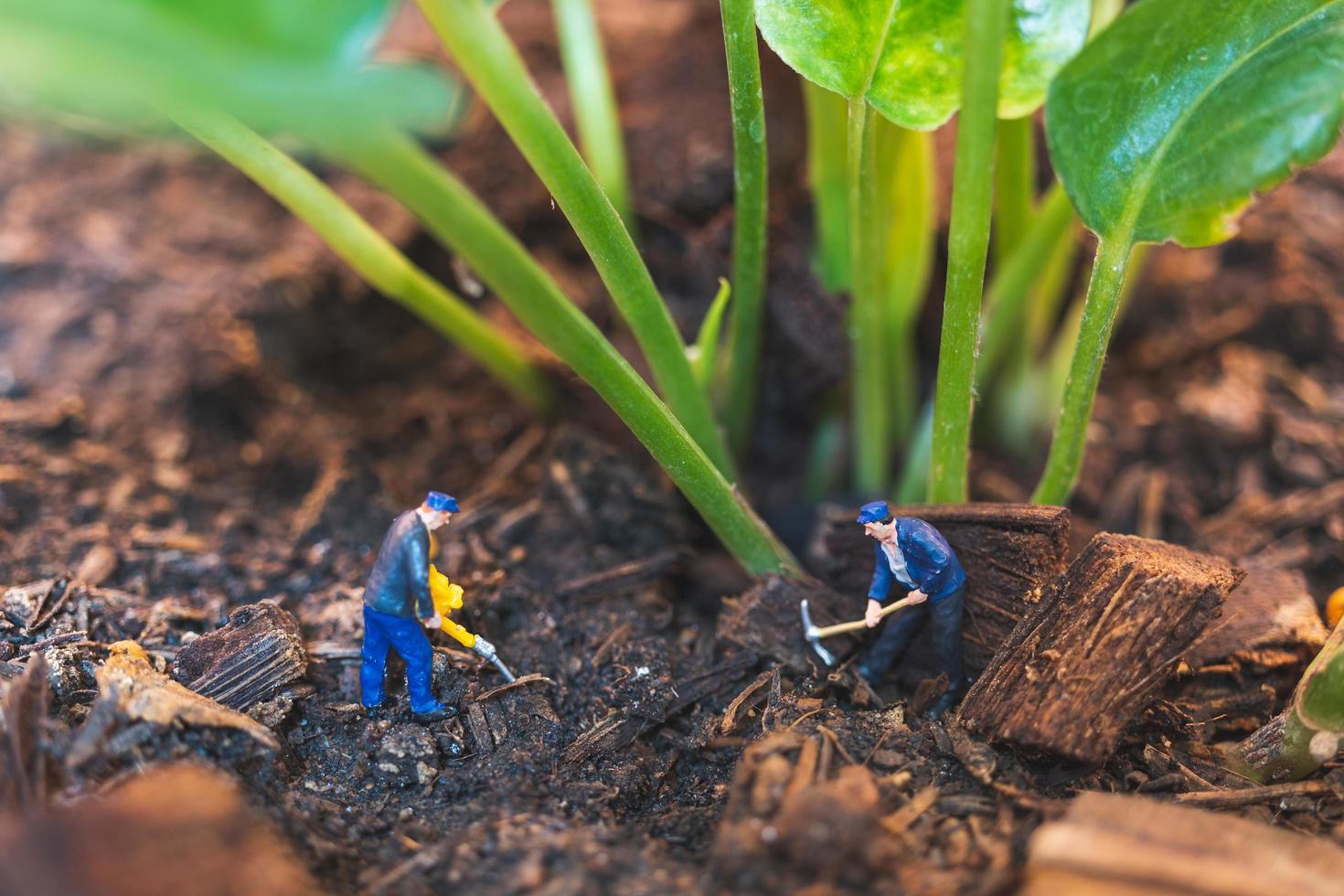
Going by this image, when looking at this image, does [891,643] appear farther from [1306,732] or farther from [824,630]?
[1306,732]

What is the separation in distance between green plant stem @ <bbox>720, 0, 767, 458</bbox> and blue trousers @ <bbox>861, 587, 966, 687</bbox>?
2.18 feet

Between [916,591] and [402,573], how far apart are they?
31.6 inches

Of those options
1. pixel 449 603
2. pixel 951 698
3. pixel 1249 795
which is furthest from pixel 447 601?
pixel 1249 795

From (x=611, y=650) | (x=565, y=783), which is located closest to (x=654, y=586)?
(x=611, y=650)

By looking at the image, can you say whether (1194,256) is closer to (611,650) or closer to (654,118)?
(654,118)

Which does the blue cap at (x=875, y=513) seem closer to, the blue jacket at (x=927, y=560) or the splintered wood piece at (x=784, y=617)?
the blue jacket at (x=927, y=560)

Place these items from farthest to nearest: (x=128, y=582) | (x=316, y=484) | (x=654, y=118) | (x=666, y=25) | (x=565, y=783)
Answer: (x=666, y=25) < (x=654, y=118) < (x=316, y=484) < (x=128, y=582) < (x=565, y=783)

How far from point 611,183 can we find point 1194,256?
1723 millimetres

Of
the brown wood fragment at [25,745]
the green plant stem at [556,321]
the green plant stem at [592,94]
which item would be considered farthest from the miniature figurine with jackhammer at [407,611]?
the green plant stem at [592,94]

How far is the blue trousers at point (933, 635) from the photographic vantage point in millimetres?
1590

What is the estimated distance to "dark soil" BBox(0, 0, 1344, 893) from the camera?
1.31m

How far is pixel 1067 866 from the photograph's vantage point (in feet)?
3.59

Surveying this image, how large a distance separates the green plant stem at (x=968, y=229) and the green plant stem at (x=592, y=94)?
0.94 m

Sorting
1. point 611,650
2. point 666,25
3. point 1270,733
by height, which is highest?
point 666,25
